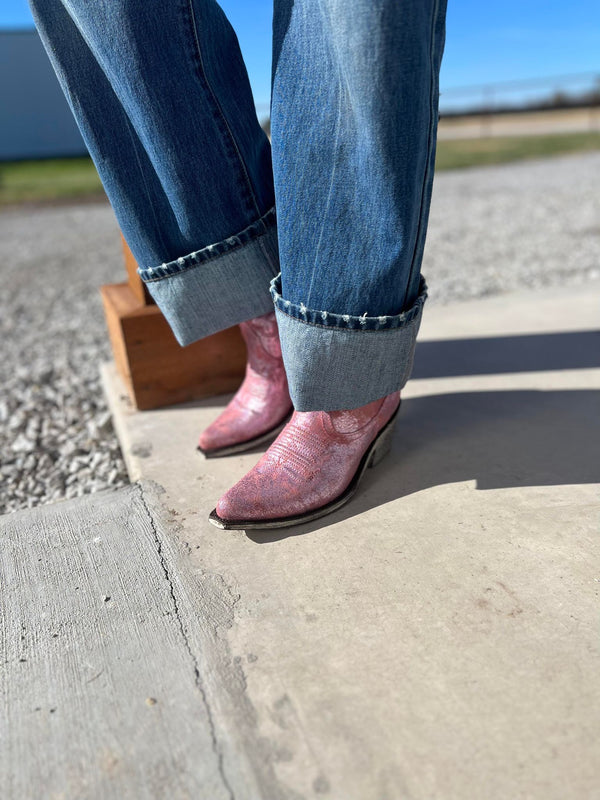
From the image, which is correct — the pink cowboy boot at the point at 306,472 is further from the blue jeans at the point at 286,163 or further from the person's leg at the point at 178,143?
the person's leg at the point at 178,143

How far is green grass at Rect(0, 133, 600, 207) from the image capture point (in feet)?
26.3

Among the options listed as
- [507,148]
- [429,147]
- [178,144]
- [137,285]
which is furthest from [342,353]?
[507,148]

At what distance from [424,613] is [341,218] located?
53 centimetres

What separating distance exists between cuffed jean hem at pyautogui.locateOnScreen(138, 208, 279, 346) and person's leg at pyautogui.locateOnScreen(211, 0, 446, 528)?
0.37 feet

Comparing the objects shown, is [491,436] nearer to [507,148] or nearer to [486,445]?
[486,445]

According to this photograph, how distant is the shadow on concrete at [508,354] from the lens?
5.04 ft

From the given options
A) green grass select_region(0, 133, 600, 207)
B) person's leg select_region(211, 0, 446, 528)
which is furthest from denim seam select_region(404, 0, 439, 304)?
green grass select_region(0, 133, 600, 207)

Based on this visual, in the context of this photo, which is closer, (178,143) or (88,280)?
(178,143)

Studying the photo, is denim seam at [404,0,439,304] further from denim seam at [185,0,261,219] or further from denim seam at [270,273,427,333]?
denim seam at [185,0,261,219]

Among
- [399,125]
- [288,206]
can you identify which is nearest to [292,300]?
[288,206]

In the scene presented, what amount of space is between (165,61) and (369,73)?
33 cm

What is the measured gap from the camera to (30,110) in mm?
16484

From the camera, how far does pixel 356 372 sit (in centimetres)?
95

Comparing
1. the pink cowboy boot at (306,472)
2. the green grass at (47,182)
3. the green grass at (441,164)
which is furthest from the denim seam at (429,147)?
the green grass at (47,182)
